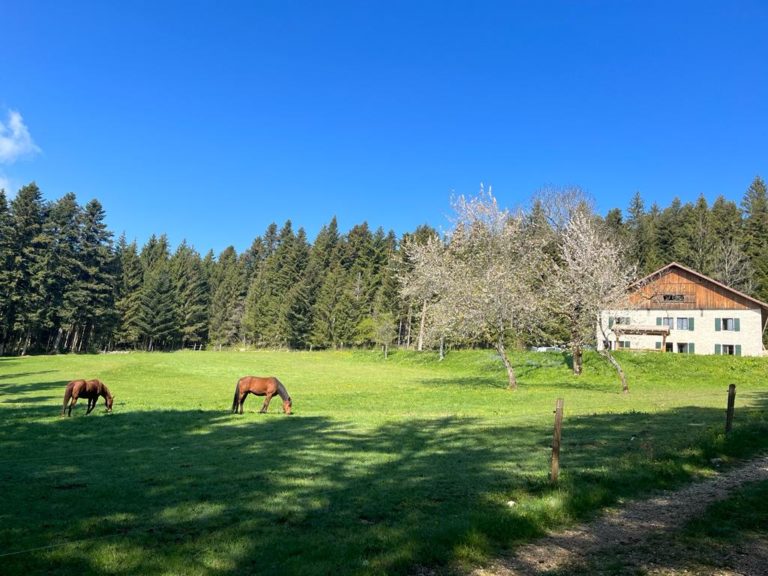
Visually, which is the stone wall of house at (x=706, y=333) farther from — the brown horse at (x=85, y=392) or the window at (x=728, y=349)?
the brown horse at (x=85, y=392)

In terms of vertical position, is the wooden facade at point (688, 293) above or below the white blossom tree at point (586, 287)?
above

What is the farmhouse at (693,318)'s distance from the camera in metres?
57.7

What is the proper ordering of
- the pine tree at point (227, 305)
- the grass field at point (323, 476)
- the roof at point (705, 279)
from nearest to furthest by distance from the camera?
the grass field at point (323, 476), the roof at point (705, 279), the pine tree at point (227, 305)

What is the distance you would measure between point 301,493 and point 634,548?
5662mm

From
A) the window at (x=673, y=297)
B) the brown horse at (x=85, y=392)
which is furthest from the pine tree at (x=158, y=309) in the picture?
the window at (x=673, y=297)

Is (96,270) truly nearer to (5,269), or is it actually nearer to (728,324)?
(5,269)

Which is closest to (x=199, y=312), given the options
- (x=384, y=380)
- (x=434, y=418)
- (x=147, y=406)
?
(x=384, y=380)

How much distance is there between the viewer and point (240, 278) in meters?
122

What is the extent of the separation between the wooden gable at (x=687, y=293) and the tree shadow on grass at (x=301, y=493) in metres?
50.9

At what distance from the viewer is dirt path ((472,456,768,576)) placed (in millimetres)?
5969

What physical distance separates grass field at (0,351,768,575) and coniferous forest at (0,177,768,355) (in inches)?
1821

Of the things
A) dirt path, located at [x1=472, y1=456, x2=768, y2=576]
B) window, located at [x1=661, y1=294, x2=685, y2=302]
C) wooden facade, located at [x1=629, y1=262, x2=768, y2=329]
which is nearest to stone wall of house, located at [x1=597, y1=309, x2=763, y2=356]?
wooden facade, located at [x1=629, y1=262, x2=768, y2=329]

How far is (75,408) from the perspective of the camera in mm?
24328

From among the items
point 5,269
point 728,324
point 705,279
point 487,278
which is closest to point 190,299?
point 5,269
